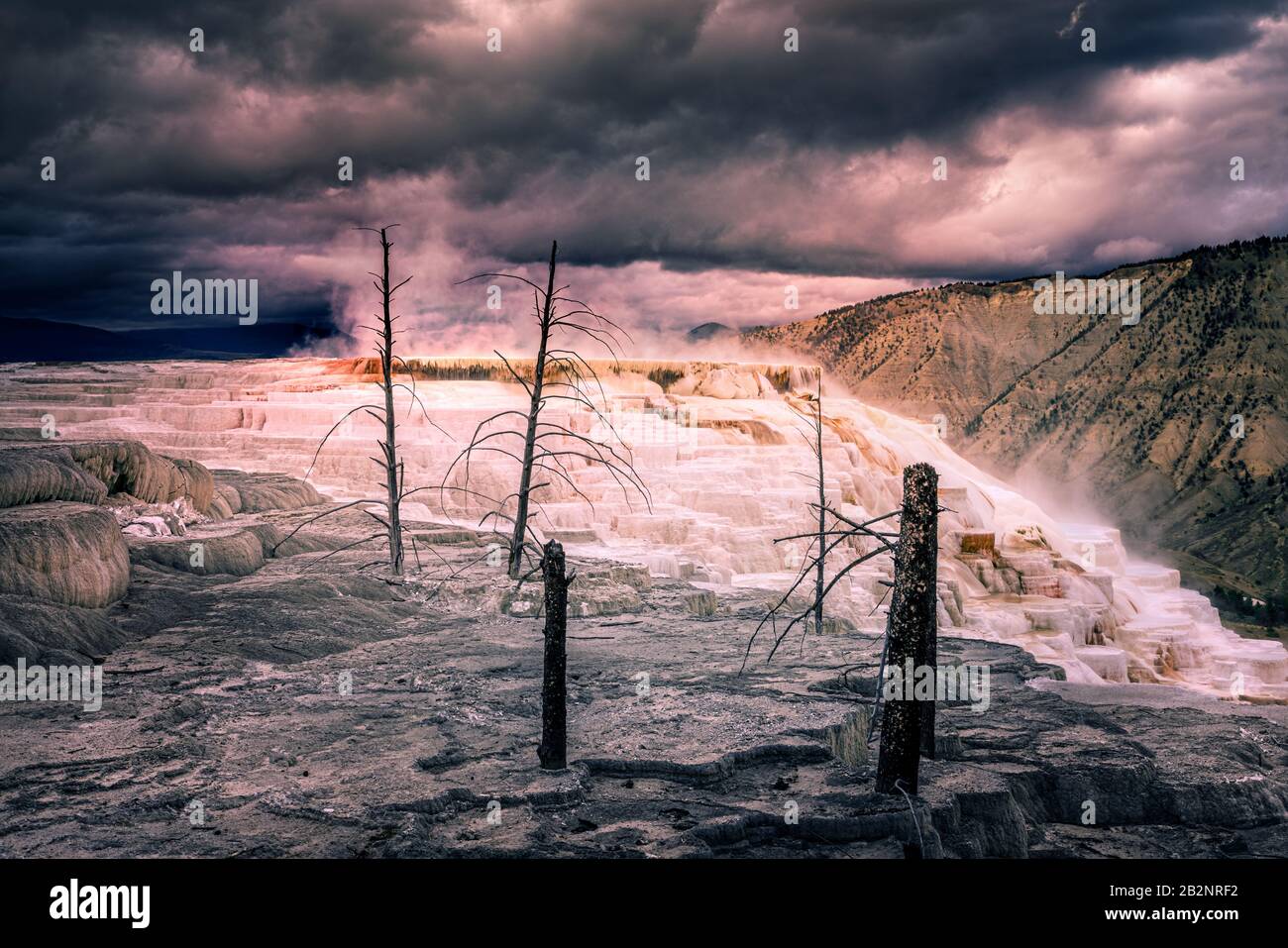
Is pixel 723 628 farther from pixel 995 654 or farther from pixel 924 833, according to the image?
pixel 924 833

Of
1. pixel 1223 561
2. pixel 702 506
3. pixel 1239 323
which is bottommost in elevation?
pixel 1223 561

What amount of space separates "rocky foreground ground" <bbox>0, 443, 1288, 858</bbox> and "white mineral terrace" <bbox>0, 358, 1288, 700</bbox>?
7654 millimetres

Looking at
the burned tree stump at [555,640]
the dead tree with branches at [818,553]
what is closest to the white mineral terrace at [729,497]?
the dead tree with branches at [818,553]

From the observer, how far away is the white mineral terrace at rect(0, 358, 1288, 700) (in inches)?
958

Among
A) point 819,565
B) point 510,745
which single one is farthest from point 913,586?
point 819,565

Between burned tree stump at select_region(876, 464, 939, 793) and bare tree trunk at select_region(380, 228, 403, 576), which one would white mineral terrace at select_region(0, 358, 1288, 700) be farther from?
burned tree stump at select_region(876, 464, 939, 793)

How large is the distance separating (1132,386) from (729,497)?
313 feet

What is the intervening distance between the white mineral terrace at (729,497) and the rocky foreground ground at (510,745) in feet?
25.1

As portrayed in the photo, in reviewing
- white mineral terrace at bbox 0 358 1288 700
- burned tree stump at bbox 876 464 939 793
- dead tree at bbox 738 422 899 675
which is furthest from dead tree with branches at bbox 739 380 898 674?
white mineral terrace at bbox 0 358 1288 700

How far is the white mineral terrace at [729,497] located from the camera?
2433 cm

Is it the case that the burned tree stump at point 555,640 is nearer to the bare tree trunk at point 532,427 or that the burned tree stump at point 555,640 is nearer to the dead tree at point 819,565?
the dead tree at point 819,565

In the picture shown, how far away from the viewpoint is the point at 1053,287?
12131cm
